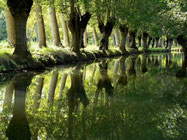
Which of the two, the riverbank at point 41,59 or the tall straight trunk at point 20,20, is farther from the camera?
the tall straight trunk at point 20,20

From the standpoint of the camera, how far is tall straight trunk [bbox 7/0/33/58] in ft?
39.9

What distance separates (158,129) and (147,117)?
626 mm

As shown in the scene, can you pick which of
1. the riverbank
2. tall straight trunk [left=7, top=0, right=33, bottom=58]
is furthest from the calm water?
tall straight trunk [left=7, top=0, right=33, bottom=58]

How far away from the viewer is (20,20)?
12.4 metres

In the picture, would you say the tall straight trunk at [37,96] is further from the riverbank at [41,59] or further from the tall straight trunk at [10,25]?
the tall straight trunk at [10,25]

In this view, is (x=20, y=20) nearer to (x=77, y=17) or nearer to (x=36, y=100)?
(x=36, y=100)

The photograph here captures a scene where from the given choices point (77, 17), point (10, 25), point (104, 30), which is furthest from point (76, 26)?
point (104, 30)

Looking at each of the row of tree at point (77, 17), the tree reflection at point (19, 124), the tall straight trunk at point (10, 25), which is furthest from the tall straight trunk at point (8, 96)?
the tall straight trunk at point (10, 25)

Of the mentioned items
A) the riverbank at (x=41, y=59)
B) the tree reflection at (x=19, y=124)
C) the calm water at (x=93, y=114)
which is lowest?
the calm water at (x=93, y=114)

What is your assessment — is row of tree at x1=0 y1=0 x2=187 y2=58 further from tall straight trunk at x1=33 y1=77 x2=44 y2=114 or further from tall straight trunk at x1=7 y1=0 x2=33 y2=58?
tall straight trunk at x1=33 y1=77 x2=44 y2=114

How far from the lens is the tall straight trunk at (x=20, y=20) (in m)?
12.2

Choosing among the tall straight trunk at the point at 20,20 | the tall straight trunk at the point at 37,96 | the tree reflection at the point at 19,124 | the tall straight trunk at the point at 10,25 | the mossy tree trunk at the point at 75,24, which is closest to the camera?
the tree reflection at the point at 19,124

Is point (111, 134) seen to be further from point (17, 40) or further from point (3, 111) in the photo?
point (17, 40)

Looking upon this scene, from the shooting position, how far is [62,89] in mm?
7461
